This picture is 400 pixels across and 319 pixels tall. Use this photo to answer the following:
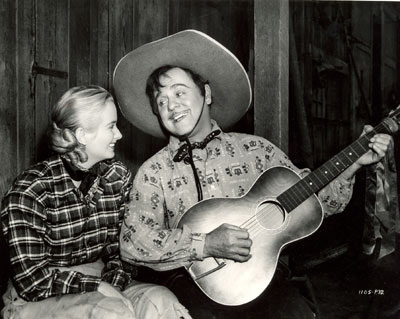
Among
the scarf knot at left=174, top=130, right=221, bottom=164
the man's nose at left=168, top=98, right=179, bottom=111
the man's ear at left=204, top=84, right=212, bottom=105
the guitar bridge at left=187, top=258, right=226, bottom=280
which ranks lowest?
the guitar bridge at left=187, top=258, right=226, bottom=280

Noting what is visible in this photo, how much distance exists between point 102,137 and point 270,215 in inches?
27.4

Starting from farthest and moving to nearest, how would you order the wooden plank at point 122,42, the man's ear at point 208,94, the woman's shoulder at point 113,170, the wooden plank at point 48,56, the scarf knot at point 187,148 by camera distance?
the wooden plank at point 122,42 → the wooden plank at point 48,56 → the man's ear at point 208,94 → the scarf knot at point 187,148 → the woman's shoulder at point 113,170

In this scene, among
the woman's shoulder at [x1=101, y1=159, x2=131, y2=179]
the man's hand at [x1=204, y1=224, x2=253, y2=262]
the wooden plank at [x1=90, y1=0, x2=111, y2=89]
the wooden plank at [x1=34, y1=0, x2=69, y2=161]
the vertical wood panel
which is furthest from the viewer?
the vertical wood panel

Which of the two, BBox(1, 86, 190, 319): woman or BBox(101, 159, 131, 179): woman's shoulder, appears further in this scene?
BBox(101, 159, 131, 179): woman's shoulder

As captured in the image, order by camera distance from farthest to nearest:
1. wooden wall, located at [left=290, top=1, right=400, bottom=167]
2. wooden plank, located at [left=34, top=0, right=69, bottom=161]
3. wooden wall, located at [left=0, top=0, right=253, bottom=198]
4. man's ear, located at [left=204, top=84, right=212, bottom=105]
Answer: wooden wall, located at [left=290, top=1, right=400, bottom=167]
wooden plank, located at [left=34, top=0, right=69, bottom=161]
wooden wall, located at [left=0, top=0, right=253, bottom=198]
man's ear, located at [left=204, top=84, right=212, bottom=105]

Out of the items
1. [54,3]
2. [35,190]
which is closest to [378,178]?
[35,190]

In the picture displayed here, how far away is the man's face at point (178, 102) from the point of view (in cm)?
185

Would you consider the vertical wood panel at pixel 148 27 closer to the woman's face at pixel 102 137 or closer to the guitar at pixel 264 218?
the woman's face at pixel 102 137

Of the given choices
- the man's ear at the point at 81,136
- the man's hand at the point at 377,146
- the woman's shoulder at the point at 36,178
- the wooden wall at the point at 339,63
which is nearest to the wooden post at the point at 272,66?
the man's hand at the point at 377,146

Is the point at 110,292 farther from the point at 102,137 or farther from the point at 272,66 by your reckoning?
the point at 272,66

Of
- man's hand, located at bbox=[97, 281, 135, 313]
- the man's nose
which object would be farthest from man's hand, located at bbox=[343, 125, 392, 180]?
man's hand, located at bbox=[97, 281, 135, 313]

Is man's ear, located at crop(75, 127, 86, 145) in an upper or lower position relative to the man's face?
lower

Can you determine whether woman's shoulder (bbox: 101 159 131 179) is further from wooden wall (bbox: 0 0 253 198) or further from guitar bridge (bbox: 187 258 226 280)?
wooden wall (bbox: 0 0 253 198)

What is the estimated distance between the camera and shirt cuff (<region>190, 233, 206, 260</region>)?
1644 millimetres
